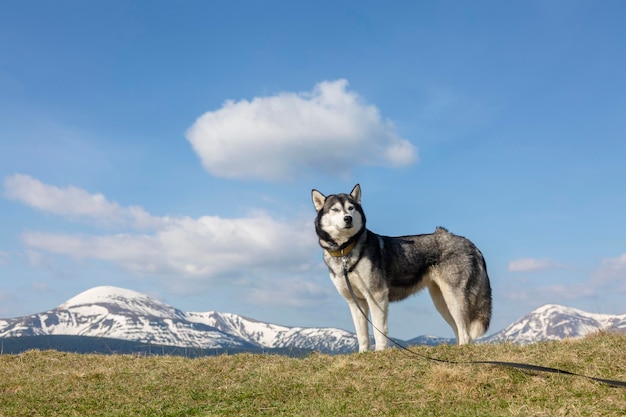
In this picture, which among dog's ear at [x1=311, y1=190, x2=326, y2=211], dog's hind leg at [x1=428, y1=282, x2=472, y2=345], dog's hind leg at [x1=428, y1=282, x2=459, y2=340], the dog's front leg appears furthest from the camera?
dog's hind leg at [x1=428, y1=282, x2=459, y2=340]

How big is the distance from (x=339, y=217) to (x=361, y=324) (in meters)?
2.71

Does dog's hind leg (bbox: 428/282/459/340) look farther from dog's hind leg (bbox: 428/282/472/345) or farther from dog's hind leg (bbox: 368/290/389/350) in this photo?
dog's hind leg (bbox: 368/290/389/350)

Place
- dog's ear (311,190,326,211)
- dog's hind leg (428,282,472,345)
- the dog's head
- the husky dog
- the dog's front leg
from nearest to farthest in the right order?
the dog's head, the husky dog, the dog's front leg, dog's ear (311,190,326,211), dog's hind leg (428,282,472,345)

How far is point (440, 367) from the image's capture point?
10.4m

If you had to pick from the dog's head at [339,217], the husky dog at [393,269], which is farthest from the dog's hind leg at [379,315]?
the dog's head at [339,217]

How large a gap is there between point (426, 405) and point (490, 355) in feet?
10.8

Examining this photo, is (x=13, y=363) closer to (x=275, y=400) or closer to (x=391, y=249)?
(x=275, y=400)

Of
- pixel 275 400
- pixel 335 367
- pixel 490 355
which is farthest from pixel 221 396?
pixel 490 355

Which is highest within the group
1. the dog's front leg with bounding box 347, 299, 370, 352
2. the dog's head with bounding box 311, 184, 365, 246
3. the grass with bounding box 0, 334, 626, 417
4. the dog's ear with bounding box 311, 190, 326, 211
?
the dog's ear with bounding box 311, 190, 326, 211

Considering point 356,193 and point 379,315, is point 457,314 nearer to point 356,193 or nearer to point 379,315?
point 379,315

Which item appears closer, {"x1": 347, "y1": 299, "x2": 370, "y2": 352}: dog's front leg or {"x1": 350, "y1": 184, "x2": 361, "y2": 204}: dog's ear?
{"x1": 347, "y1": 299, "x2": 370, "y2": 352}: dog's front leg

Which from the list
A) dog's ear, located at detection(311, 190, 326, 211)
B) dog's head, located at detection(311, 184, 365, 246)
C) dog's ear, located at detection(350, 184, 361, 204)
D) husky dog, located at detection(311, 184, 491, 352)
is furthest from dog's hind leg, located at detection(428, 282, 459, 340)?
dog's ear, located at detection(311, 190, 326, 211)

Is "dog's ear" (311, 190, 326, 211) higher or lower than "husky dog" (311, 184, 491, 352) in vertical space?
higher

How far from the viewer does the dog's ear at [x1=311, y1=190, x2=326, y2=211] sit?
46.6ft
